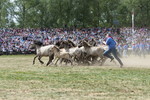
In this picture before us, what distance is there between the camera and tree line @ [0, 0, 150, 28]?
59969mm

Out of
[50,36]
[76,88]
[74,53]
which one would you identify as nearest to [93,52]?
[74,53]

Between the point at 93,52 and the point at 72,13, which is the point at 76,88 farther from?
the point at 72,13

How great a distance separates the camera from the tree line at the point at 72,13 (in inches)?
2361

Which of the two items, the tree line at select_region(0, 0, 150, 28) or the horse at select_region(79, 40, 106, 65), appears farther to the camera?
the tree line at select_region(0, 0, 150, 28)

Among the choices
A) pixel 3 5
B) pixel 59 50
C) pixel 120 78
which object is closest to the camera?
pixel 120 78

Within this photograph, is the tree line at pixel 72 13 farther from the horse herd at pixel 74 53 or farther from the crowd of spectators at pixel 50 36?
the horse herd at pixel 74 53

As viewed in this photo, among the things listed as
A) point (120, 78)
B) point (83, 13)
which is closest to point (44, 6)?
point (83, 13)

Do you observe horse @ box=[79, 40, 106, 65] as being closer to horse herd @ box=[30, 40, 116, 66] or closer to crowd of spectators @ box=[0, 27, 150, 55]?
horse herd @ box=[30, 40, 116, 66]

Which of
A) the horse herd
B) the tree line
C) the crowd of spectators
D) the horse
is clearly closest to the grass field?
the horse herd

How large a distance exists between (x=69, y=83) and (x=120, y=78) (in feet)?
7.71

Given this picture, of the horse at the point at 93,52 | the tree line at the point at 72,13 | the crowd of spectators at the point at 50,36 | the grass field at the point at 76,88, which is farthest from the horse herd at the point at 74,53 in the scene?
the tree line at the point at 72,13

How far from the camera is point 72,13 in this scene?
59.9 meters

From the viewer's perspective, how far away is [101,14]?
218 ft

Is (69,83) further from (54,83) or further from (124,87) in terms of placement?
(124,87)
